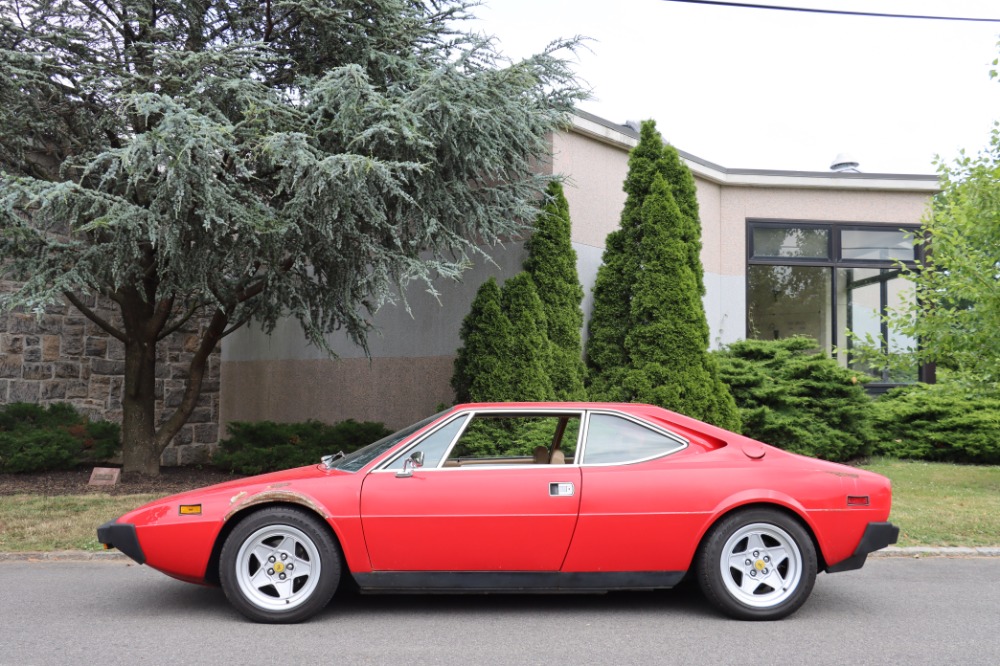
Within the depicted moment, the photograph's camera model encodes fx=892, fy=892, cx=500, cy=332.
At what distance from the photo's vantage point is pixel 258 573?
17.3 feet

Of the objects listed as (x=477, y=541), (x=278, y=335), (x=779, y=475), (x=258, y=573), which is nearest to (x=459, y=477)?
(x=477, y=541)

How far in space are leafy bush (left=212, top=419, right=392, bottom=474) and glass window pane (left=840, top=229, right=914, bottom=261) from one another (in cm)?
870

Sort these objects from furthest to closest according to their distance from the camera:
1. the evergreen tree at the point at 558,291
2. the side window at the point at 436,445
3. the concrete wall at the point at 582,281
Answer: the concrete wall at the point at 582,281, the evergreen tree at the point at 558,291, the side window at the point at 436,445

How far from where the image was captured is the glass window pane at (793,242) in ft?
51.3

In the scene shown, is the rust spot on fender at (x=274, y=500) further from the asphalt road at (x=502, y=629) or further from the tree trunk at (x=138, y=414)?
the tree trunk at (x=138, y=414)

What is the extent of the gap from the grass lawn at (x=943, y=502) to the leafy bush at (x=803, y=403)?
1.98ft

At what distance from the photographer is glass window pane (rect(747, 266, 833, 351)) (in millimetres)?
15555

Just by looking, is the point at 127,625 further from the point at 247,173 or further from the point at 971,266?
the point at 971,266

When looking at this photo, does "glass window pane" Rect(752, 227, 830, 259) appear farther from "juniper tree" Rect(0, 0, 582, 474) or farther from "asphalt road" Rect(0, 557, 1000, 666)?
"asphalt road" Rect(0, 557, 1000, 666)

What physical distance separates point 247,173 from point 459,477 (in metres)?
4.48

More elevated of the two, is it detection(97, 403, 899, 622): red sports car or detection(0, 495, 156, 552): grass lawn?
detection(97, 403, 899, 622): red sports car

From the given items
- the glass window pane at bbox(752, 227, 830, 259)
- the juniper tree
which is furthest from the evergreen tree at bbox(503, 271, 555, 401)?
the glass window pane at bbox(752, 227, 830, 259)

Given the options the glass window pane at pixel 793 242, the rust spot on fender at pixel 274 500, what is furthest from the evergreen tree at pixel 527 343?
the glass window pane at pixel 793 242

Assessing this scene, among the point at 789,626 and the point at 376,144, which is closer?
the point at 789,626
